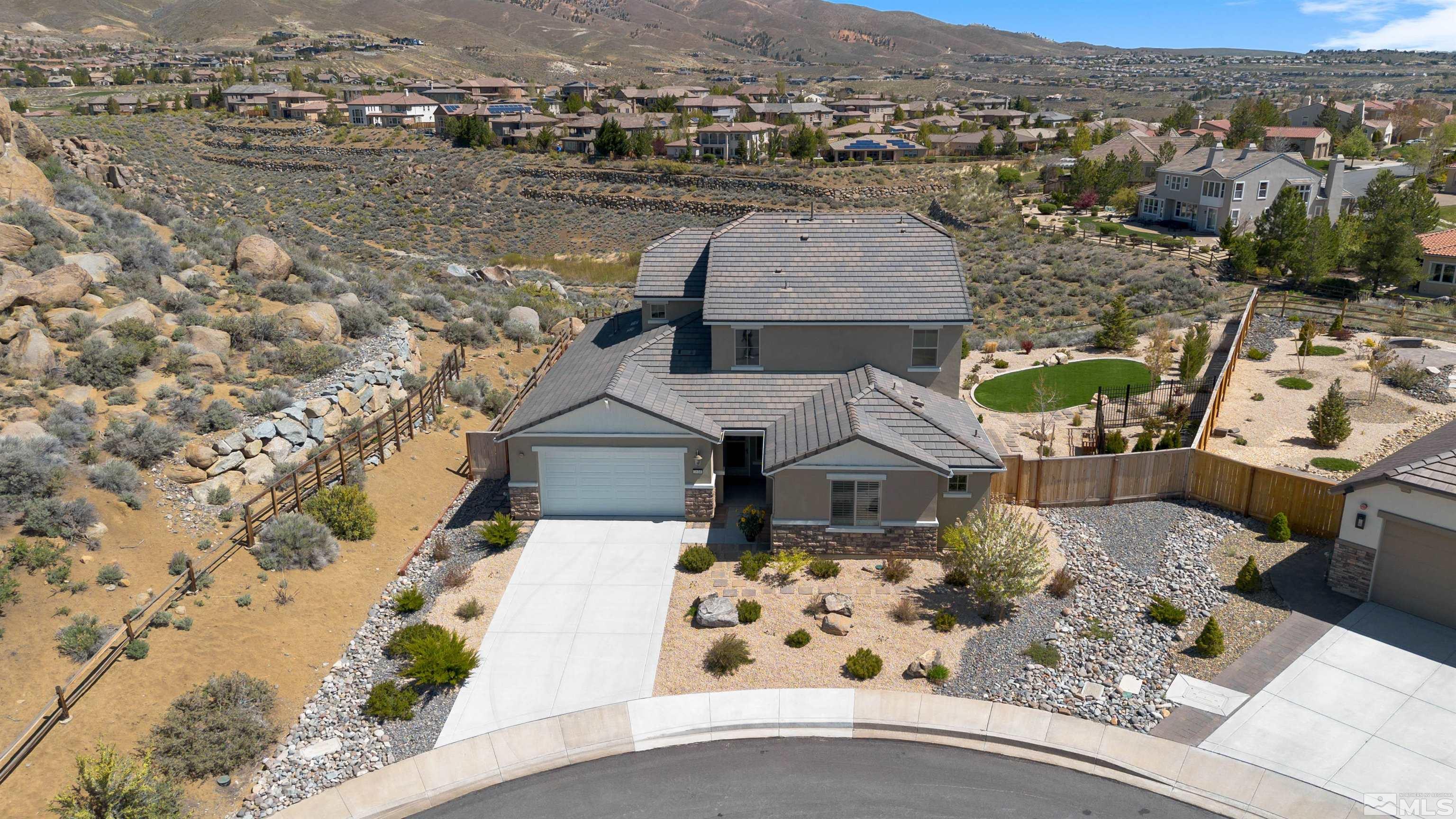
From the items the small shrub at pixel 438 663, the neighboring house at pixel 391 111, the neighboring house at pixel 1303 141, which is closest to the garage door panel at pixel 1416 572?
the small shrub at pixel 438 663

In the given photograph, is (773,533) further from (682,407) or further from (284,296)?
(284,296)

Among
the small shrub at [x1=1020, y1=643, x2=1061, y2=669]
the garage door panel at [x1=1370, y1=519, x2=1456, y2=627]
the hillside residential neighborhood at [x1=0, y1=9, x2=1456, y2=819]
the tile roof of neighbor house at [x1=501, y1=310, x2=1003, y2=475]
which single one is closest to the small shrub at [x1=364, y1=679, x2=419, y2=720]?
the hillside residential neighborhood at [x1=0, y1=9, x2=1456, y2=819]

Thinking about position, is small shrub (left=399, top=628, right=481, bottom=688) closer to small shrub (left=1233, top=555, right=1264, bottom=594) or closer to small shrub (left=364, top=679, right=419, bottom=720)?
small shrub (left=364, top=679, right=419, bottom=720)

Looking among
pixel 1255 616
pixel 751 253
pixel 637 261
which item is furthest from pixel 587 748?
pixel 637 261

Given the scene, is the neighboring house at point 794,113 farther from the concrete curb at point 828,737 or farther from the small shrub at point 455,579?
the concrete curb at point 828,737

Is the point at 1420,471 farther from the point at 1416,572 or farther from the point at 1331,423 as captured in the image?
the point at 1331,423

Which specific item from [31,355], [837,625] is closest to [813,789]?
[837,625]

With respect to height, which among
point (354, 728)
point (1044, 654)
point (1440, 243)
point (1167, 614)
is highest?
point (1440, 243)
